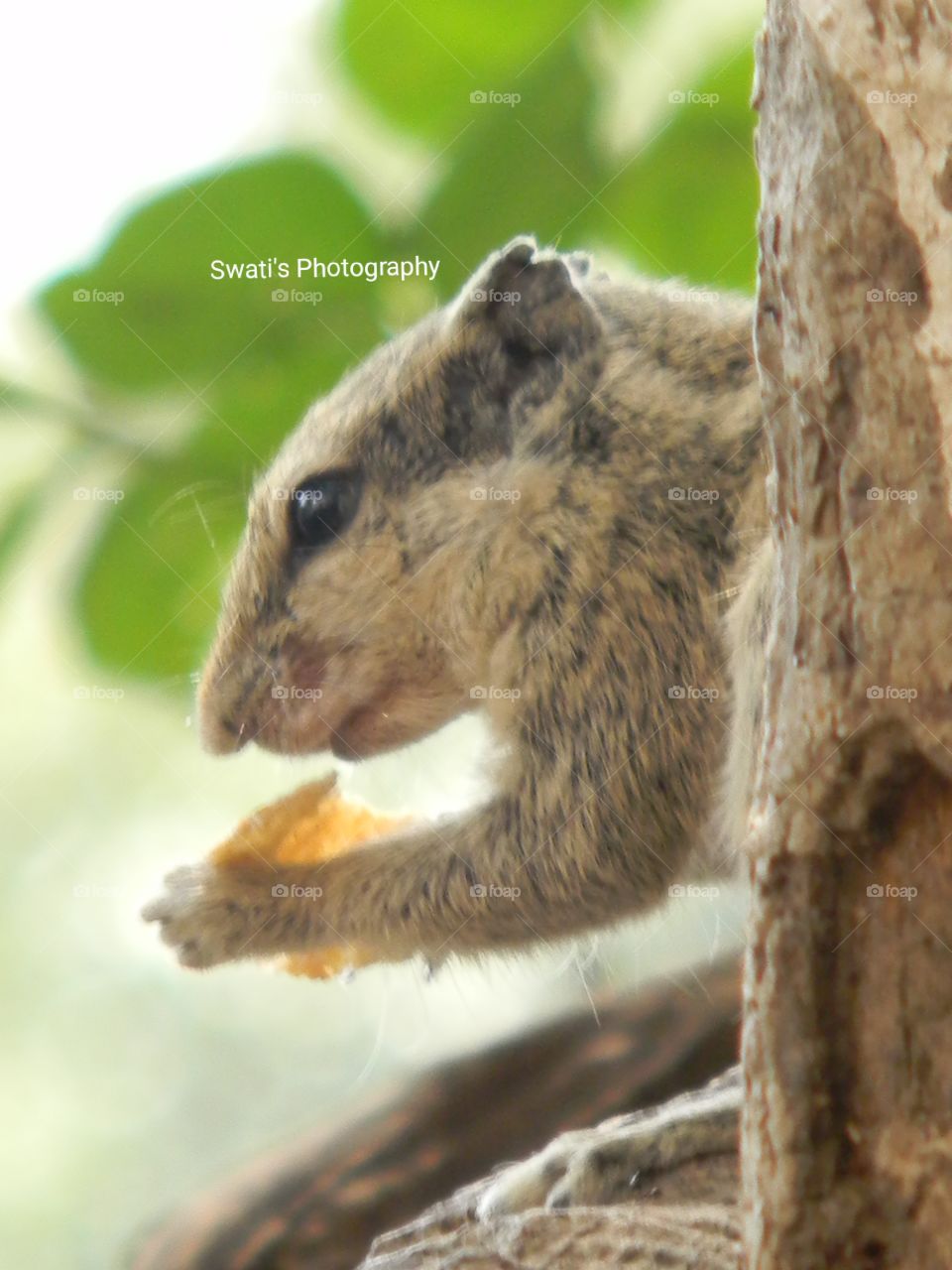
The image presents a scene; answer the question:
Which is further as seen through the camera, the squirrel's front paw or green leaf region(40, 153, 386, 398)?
green leaf region(40, 153, 386, 398)

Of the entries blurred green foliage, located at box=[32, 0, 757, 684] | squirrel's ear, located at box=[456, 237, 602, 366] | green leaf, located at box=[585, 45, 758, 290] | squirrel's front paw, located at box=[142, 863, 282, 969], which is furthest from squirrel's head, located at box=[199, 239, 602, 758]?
green leaf, located at box=[585, 45, 758, 290]

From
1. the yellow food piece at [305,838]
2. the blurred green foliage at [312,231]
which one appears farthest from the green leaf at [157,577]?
the yellow food piece at [305,838]

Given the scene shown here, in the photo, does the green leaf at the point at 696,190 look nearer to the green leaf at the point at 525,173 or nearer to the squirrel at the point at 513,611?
the green leaf at the point at 525,173

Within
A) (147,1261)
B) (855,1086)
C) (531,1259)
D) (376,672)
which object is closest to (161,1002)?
(147,1261)

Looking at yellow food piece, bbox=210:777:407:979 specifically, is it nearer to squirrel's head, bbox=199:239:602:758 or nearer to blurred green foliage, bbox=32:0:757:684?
squirrel's head, bbox=199:239:602:758

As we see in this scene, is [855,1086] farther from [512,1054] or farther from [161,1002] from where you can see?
[161,1002]

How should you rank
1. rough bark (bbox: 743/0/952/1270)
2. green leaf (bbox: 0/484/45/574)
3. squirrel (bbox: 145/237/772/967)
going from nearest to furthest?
rough bark (bbox: 743/0/952/1270) → squirrel (bbox: 145/237/772/967) → green leaf (bbox: 0/484/45/574)
